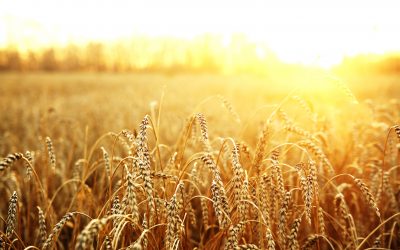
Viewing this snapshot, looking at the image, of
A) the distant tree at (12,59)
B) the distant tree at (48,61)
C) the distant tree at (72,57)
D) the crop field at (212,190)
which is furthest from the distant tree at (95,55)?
the crop field at (212,190)

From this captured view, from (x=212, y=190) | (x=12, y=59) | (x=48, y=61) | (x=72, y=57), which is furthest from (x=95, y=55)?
(x=212, y=190)

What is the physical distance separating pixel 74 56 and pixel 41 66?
38.0 ft

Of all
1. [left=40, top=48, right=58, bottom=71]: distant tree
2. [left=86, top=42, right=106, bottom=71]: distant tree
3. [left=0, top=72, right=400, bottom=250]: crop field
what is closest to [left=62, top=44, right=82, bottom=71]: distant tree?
[left=86, top=42, right=106, bottom=71]: distant tree

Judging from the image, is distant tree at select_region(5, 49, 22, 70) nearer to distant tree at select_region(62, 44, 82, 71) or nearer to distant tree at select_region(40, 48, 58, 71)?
distant tree at select_region(40, 48, 58, 71)

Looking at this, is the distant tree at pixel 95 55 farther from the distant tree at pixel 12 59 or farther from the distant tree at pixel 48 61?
the distant tree at pixel 12 59

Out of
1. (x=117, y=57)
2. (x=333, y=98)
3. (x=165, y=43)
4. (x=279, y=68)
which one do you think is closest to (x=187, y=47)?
(x=165, y=43)

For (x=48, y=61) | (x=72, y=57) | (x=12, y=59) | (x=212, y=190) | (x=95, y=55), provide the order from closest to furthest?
(x=212, y=190), (x=12, y=59), (x=48, y=61), (x=72, y=57), (x=95, y=55)

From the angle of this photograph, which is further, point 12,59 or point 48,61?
point 48,61

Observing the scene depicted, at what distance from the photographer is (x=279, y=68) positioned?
86.0 feet

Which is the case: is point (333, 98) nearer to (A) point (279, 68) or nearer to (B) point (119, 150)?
(B) point (119, 150)

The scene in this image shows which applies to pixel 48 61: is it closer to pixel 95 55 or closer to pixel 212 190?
pixel 95 55

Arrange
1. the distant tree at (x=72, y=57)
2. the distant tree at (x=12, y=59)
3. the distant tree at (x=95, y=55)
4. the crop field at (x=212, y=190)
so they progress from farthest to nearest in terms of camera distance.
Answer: the distant tree at (x=95, y=55)
the distant tree at (x=72, y=57)
the distant tree at (x=12, y=59)
the crop field at (x=212, y=190)

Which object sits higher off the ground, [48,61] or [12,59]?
[12,59]

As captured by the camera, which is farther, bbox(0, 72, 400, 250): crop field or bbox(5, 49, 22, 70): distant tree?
bbox(5, 49, 22, 70): distant tree
